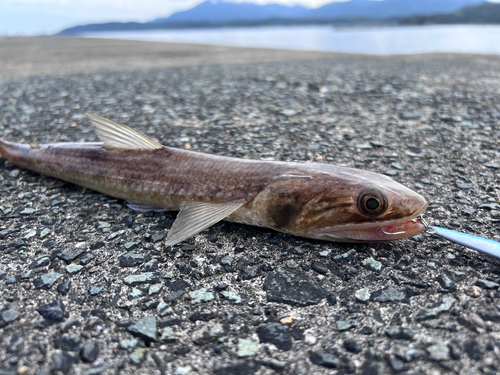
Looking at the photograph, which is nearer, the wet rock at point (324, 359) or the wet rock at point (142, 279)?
the wet rock at point (324, 359)

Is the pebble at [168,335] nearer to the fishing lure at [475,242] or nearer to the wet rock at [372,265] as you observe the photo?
the wet rock at [372,265]

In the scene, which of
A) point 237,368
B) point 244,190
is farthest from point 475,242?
point 237,368

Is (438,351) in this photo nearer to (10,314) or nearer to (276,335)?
(276,335)

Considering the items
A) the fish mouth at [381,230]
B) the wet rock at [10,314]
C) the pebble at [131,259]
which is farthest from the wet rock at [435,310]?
the wet rock at [10,314]

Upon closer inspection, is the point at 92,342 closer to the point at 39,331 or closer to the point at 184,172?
the point at 39,331

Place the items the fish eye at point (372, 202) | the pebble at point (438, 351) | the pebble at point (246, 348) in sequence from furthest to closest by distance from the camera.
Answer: the fish eye at point (372, 202) < the pebble at point (246, 348) < the pebble at point (438, 351)

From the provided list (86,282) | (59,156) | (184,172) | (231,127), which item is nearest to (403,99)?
(231,127)
